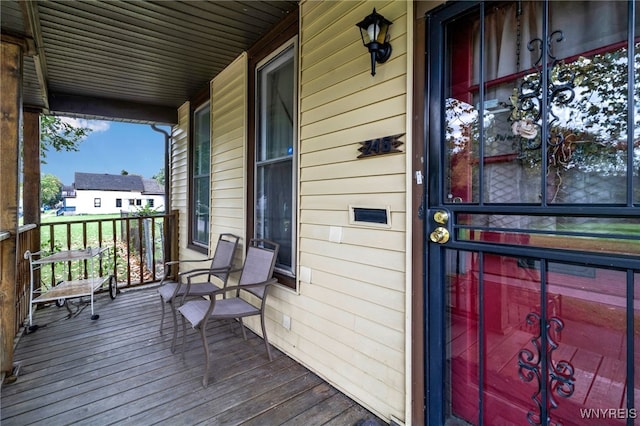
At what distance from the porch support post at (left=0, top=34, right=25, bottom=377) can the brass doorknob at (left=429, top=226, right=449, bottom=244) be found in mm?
2914

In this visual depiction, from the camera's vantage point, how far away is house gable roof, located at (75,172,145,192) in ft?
74.0

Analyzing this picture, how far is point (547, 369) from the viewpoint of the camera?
121 cm

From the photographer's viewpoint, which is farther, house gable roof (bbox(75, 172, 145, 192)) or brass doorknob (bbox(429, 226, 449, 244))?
house gable roof (bbox(75, 172, 145, 192))

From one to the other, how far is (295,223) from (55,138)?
7729 mm

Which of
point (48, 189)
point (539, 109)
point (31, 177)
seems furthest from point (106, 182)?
point (539, 109)

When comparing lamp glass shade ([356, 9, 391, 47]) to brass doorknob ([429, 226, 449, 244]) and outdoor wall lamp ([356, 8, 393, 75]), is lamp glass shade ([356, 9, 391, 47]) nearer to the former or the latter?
outdoor wall lamp ([356, 8, 393, 75])

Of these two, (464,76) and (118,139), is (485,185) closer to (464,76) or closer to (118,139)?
(464,76)

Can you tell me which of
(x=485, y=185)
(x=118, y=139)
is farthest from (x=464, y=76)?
(x=118, y=139)

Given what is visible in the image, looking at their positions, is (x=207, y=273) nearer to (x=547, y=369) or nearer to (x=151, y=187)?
(x=547, y=369)

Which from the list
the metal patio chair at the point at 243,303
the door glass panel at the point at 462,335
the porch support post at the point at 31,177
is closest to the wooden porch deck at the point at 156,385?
the metal patio chair at the point at 243,303

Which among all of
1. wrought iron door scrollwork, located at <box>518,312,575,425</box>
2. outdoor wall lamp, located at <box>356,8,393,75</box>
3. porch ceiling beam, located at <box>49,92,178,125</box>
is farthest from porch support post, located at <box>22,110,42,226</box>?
wrought iron door scrollwork, located at <box>518,312,575,425</box>

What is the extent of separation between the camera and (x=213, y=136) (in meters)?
4.03

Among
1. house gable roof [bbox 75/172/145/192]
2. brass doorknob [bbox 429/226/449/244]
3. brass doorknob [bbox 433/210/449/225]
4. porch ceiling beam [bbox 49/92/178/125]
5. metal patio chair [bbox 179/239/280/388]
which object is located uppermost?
house gable roof [bbox 75/172/145/192]

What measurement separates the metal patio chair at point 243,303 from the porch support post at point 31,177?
9.40ft
